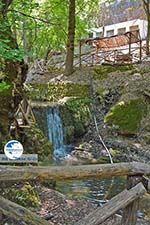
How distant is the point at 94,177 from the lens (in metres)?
3.34

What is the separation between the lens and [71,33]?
17.2 meters

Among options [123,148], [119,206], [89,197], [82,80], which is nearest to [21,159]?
[119,206]

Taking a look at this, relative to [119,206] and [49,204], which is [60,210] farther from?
[119,206]

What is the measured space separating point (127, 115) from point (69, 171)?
425 inches

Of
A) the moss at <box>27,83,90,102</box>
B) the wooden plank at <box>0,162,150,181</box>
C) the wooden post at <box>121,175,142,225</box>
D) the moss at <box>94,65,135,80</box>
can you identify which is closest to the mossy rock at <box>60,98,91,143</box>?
the moss at <box>27,83,90,102</box>

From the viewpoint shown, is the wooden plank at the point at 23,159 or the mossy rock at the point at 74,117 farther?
the mossy rock at the point at 74,117

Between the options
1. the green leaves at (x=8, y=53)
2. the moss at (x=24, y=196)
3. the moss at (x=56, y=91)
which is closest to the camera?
the green leaves at (x=8, y=53)

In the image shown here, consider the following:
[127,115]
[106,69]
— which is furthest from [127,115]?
[106,69]

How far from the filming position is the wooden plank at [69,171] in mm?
3057

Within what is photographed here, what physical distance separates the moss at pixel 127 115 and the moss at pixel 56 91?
6.24 ft

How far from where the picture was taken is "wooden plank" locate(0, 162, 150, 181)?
3.06 m

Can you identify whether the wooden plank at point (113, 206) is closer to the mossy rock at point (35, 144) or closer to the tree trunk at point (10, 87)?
the tree trunk at point (10, 87)

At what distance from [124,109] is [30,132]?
7.06 m

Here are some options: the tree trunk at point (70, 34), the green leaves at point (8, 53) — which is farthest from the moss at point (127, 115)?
the green leaves at point (8, 53)
